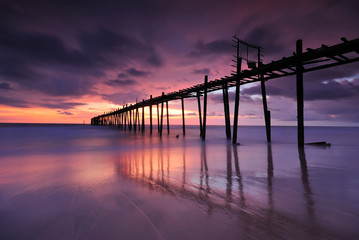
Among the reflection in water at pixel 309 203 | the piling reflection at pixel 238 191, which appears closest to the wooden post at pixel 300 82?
the piling reflection at pixel 238 191

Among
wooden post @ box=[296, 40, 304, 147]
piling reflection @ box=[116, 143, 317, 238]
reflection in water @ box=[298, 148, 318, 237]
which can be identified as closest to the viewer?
reflection in water @ box=[298, 148, 318, 237]

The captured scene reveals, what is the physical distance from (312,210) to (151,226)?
8.88ft

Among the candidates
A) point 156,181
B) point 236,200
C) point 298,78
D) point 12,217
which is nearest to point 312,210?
point 236,200

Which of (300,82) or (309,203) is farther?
(300,82)

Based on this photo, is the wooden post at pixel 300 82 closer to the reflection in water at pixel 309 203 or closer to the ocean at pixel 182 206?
the ocean at pixel 182 206

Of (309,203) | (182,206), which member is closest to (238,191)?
(309,203)

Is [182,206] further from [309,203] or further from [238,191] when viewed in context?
[309,203]

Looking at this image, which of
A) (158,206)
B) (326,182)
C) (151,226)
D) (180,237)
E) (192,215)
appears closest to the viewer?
(180,237)

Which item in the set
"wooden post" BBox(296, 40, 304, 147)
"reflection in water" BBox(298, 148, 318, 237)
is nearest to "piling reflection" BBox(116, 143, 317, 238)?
"reflection in water" BBox(298, 148, 318, 237)

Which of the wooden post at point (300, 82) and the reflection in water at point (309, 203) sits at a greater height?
the wooden post at point (300, 82)

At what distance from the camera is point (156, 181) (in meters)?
4.69

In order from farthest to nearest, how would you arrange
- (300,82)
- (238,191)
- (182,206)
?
(300,82)
(238,191)
(182,206)

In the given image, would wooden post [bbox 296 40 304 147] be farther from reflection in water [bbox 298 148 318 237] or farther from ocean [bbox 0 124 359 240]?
reflection in water [bbox 298 148 318 237]

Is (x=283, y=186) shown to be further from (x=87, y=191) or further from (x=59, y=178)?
(x=59, y=178)
